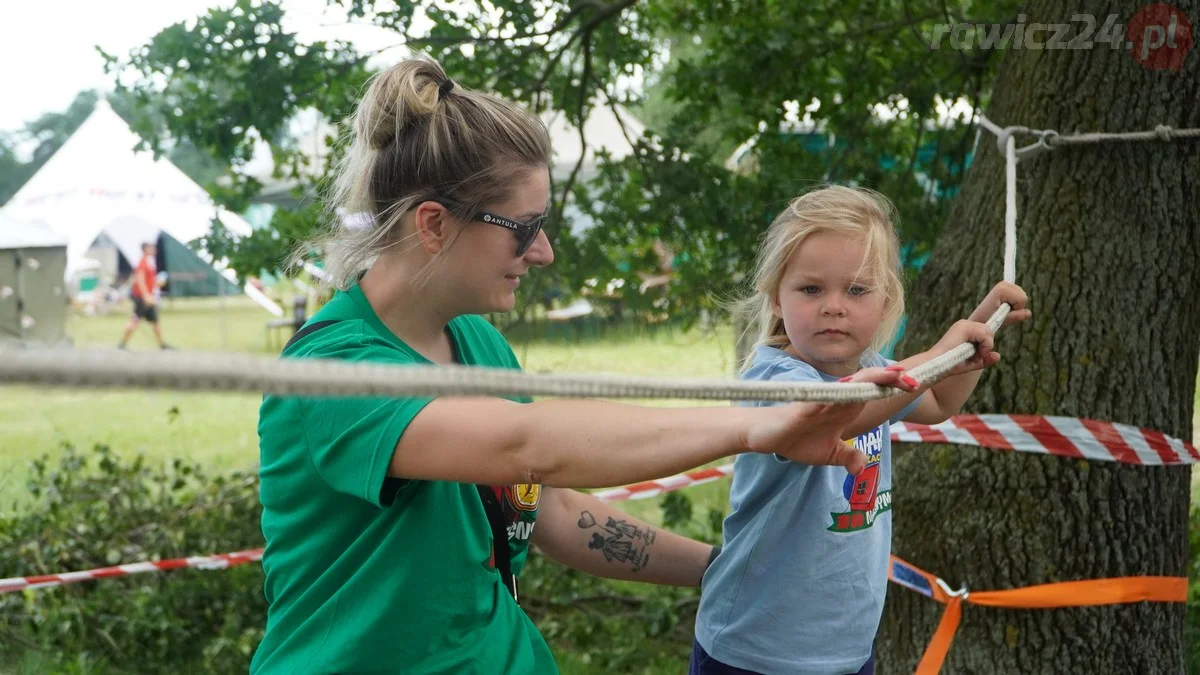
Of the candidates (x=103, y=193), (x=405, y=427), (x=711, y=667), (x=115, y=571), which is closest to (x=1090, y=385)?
(x=711, y=667)

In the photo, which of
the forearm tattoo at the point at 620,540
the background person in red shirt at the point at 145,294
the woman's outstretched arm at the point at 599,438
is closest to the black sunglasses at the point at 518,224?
A: the woman's outstretched arm at the point at 599,438

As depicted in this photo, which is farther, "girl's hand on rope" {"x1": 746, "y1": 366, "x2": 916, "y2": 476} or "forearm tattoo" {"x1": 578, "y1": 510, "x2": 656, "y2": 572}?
"forearm tattoo" {"x1": 578, "y1": 510, "x2": 656, "y2": 572}

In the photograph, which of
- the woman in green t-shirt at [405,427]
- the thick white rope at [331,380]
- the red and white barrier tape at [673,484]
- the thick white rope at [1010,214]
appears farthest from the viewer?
the red and white barrier tape at [673,484]

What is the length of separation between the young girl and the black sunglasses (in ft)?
1.96

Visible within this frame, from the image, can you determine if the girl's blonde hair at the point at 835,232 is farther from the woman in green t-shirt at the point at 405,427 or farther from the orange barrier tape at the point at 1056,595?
the orange barrier tape at the point at 1056,595

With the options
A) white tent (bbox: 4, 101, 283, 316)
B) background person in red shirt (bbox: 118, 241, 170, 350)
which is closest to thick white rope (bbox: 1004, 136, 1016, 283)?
background person in red shirt (bbox: 118, 241, 170, 350)

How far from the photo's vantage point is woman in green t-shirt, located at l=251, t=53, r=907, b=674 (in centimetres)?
165

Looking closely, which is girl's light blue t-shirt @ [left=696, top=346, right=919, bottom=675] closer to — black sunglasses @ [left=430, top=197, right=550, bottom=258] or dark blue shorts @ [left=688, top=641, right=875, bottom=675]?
dark blue shorts @ [left=688, top=641, right=875, bottom=675]

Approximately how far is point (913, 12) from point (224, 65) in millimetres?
3072

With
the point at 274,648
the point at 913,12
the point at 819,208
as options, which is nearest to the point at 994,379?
the point at 819,208

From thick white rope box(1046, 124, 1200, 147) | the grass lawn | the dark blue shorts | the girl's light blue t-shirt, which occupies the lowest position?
the grass lawn

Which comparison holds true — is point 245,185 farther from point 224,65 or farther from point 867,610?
point 867,610

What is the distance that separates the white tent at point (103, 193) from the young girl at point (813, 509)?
678 inches

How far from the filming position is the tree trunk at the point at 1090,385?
3117mm
